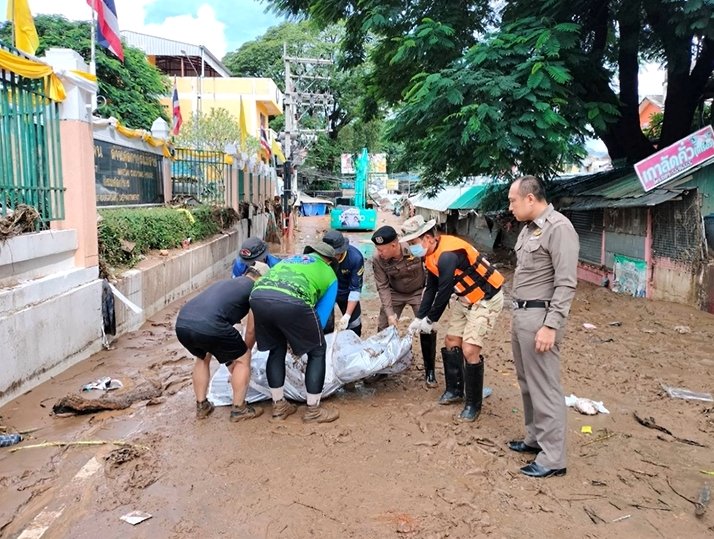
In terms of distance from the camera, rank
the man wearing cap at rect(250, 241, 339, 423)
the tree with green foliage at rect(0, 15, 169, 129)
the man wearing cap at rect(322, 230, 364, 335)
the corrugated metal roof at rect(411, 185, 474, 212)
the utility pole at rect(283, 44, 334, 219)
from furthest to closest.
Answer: the utility pole at rect(283, 44, 334, 219) → the corrugated metal roof at rect(411, 185, 474, 212) → the tree with green foliage at rect(0, 15, 169, 129) → the man wearing cap at rect(322, 230, 364, 335) → the man wearing cap at rect(250, 241, 339, 423)

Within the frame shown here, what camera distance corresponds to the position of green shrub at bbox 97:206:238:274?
6.96m

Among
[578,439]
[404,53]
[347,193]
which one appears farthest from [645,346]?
[347,193]

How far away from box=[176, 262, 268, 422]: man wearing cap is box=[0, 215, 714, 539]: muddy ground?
174mm

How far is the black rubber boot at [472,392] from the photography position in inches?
159

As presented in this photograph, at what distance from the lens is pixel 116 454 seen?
3537 mm

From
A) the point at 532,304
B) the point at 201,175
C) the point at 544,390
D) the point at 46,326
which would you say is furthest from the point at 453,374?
the point at 201,175

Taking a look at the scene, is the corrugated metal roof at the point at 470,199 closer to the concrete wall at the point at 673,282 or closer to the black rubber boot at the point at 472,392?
the concrete wall at the point at 673,282

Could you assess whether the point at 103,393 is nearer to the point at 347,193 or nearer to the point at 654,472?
the point at 654,472

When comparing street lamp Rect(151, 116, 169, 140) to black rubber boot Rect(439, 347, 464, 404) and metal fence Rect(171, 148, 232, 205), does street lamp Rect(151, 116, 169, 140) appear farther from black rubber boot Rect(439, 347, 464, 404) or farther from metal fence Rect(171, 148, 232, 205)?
black rubber boot Rect(439, 347, 464, 404)

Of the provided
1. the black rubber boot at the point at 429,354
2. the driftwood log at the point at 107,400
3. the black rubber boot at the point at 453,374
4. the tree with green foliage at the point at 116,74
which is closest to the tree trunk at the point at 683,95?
the black rubber boot at the point at 429,354

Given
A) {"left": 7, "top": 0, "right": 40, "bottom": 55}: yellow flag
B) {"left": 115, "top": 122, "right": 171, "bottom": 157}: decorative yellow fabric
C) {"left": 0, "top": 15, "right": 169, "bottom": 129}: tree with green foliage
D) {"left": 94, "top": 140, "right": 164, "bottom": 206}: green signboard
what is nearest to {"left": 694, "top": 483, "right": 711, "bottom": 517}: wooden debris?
{"left": 7, "top": 0, "right": 40, "bottom": 55}: yellow flag

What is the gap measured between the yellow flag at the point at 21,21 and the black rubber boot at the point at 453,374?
5612mm

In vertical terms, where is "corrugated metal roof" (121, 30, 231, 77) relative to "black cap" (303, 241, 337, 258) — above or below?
above

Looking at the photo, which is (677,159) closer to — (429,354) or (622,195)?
(622,195)
